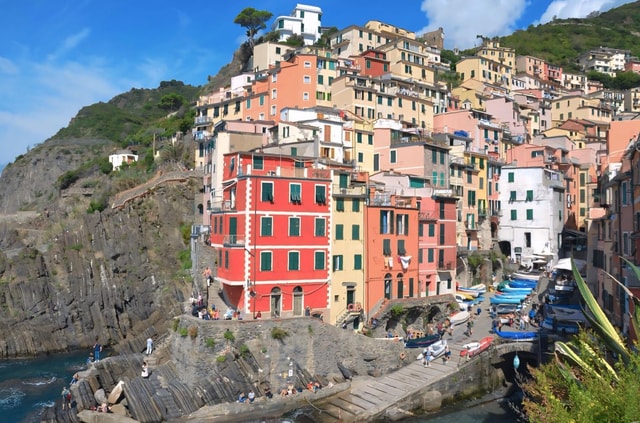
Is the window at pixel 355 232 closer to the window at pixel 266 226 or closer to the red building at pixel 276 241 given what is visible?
the red building at pixel 276 241

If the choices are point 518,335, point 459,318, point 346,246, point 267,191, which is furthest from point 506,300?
point 267,191

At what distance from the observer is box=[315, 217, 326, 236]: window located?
3938 cm

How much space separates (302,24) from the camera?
360ft

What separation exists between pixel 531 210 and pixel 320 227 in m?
31.9

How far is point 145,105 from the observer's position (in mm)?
148125

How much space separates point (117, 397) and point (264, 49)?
227ft

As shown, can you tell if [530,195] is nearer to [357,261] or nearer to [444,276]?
[444,276]

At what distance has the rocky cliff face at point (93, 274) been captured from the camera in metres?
53.9

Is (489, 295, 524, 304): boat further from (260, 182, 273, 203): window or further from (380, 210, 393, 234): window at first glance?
(260, 182, 273, 203): window

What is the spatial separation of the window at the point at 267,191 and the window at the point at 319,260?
534cm

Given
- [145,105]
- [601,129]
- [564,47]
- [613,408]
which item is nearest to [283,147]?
[613,408]

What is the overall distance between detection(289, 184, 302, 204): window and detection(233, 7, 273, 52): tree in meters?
71.9

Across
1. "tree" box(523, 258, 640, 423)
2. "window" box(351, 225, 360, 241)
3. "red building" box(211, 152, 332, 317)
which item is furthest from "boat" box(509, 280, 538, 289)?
"tree" box(523, 258, 640, 423)

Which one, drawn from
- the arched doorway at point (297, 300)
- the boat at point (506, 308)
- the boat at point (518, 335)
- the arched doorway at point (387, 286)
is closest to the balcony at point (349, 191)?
the arched doorway at point (387, 286)
